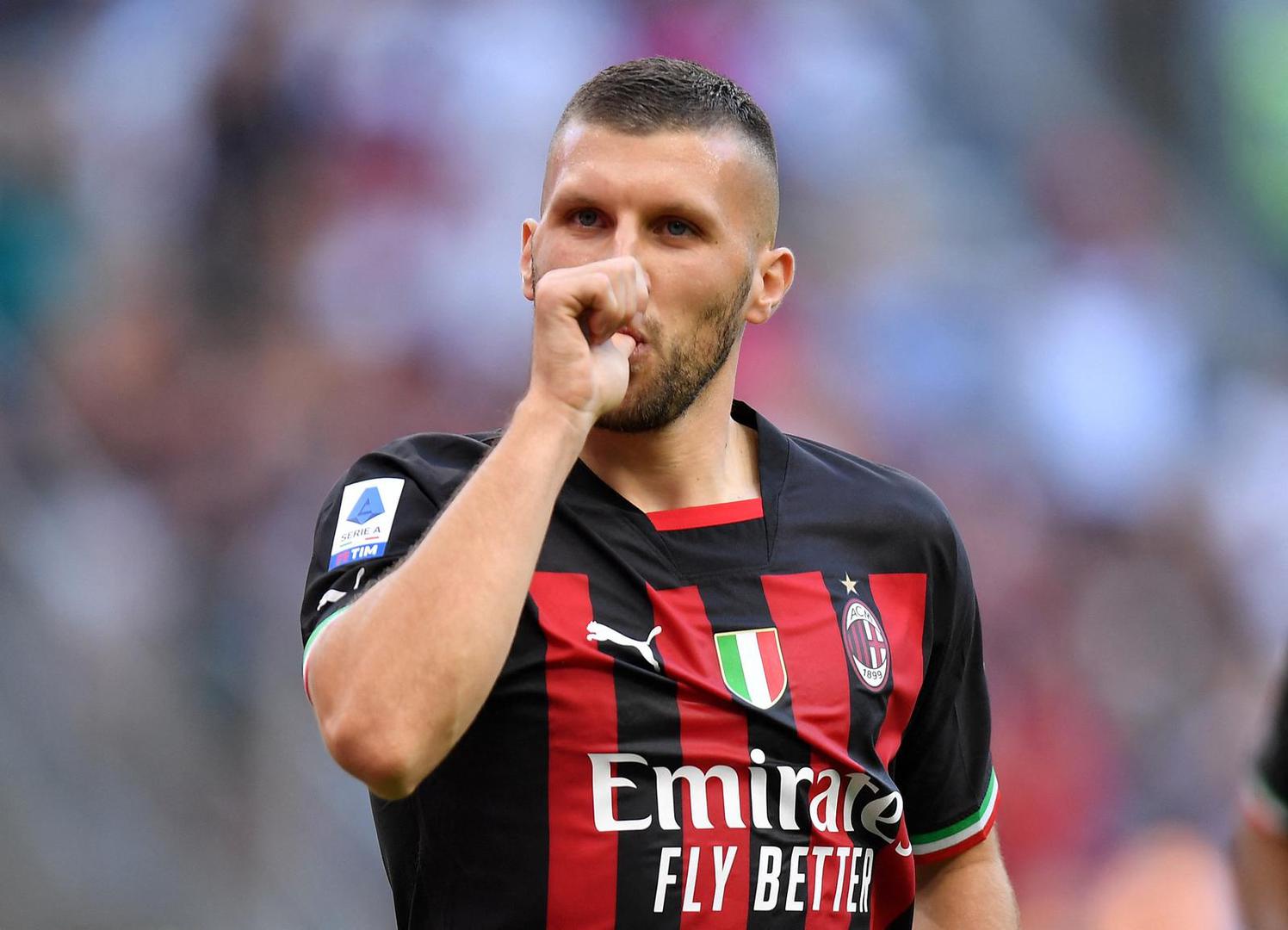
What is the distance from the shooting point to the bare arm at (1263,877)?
1988 millimetres

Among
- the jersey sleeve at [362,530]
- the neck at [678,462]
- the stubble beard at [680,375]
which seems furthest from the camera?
the neck at [678,462]

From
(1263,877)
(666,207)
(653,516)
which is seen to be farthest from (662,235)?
(1263,877)

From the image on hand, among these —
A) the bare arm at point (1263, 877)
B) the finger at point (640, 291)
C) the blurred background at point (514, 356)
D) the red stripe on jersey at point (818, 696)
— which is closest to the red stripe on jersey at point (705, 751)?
the red stripe on jersey at point (818, 696)

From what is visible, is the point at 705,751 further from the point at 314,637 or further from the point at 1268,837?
the point at 1268,837

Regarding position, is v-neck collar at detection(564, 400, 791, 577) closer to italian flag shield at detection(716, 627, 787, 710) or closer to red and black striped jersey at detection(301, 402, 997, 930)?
red and black striped jersey at detection(301, 402, 997, 930)

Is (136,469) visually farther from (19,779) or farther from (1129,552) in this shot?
(1129,552)

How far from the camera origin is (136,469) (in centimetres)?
543

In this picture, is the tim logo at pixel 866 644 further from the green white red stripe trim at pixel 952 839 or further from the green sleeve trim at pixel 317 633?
the green sleeve trim at pixel 317 633

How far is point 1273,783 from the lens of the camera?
1.99 metres

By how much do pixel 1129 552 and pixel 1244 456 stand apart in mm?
754

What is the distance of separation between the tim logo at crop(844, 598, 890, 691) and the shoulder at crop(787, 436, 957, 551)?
0.19m

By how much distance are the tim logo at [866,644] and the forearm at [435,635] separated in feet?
2.22

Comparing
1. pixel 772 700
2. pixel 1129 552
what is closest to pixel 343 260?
pixel 1129 552

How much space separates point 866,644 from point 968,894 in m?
0.56
